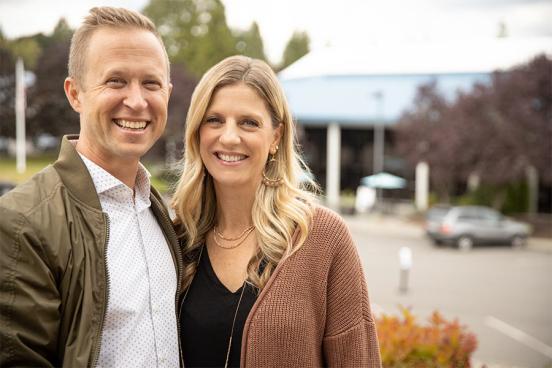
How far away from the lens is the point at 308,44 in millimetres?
20750

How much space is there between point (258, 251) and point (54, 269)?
0.98 m

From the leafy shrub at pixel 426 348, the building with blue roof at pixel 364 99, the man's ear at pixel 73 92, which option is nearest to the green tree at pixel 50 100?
the leafy shrub at pixel 426 348

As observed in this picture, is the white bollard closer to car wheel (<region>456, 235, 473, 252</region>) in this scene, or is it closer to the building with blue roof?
car wheel (<region>456, 235, 473, 252</region>)

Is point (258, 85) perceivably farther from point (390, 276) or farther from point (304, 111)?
point (304, 111)

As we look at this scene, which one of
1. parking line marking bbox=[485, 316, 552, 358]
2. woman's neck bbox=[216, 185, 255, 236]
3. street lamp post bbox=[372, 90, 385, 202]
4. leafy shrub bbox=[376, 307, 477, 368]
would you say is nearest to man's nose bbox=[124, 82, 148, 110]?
woman's neck bbox=[216, 185, 255, 236]

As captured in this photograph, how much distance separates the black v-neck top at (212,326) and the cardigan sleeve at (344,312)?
1.09 ft

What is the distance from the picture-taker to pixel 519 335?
378 inches

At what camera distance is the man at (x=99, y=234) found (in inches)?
63.2

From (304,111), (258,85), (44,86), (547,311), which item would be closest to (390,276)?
(547,311)

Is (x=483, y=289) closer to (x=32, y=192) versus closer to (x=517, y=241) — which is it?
(x=517, y=241)

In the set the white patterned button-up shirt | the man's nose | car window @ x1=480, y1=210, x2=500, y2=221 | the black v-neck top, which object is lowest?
car window @ x1=480, y1=210, x2=500, y2=221

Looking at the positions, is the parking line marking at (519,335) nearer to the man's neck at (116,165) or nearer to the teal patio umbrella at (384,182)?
the man's neck at (116,165)

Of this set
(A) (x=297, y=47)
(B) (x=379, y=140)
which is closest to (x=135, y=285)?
(A) (x=297, y=47)

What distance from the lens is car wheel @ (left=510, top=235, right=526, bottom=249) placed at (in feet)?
66.6
